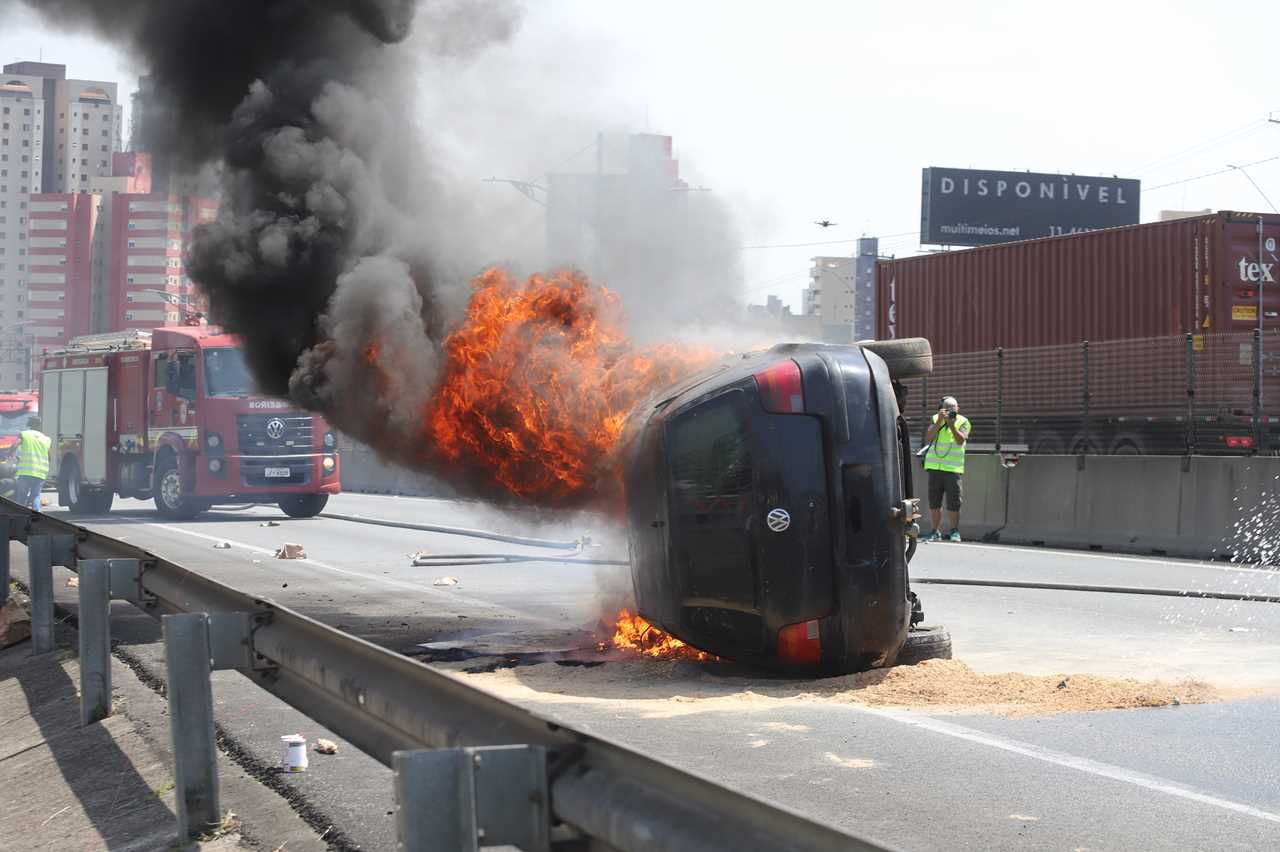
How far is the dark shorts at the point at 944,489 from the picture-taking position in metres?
19.7

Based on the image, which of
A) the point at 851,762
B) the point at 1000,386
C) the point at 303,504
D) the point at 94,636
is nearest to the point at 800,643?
the point at 851,762

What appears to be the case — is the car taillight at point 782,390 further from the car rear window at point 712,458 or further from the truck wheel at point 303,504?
the truck wheel at point 303,504

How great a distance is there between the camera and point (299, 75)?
11.9m

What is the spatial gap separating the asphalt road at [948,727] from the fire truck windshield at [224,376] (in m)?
11.3

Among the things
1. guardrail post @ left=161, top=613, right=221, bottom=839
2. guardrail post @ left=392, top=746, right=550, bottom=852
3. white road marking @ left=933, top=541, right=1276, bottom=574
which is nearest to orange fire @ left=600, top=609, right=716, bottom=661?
guardrail post @ left=161, top=613, right=221, bottom=839

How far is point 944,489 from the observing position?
19953 mm

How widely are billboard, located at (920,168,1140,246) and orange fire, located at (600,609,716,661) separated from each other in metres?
77.3

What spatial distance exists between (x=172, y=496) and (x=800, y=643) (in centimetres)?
Answer: 1954

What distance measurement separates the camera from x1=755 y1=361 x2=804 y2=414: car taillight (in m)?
7.34

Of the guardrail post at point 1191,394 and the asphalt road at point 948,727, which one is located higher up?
the guardrail post at point 1191,394

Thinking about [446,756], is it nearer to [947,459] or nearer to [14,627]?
[14,627]

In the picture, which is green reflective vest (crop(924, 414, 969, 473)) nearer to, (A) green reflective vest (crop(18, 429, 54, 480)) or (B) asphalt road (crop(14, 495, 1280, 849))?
(B) asphalt road (crop(14, 495, 1280, 849))

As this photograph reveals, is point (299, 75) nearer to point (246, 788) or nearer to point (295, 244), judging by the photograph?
point (295, 244)

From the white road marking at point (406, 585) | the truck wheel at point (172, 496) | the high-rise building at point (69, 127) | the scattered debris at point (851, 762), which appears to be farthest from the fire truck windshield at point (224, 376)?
the high-rise building at point (69, 127)
